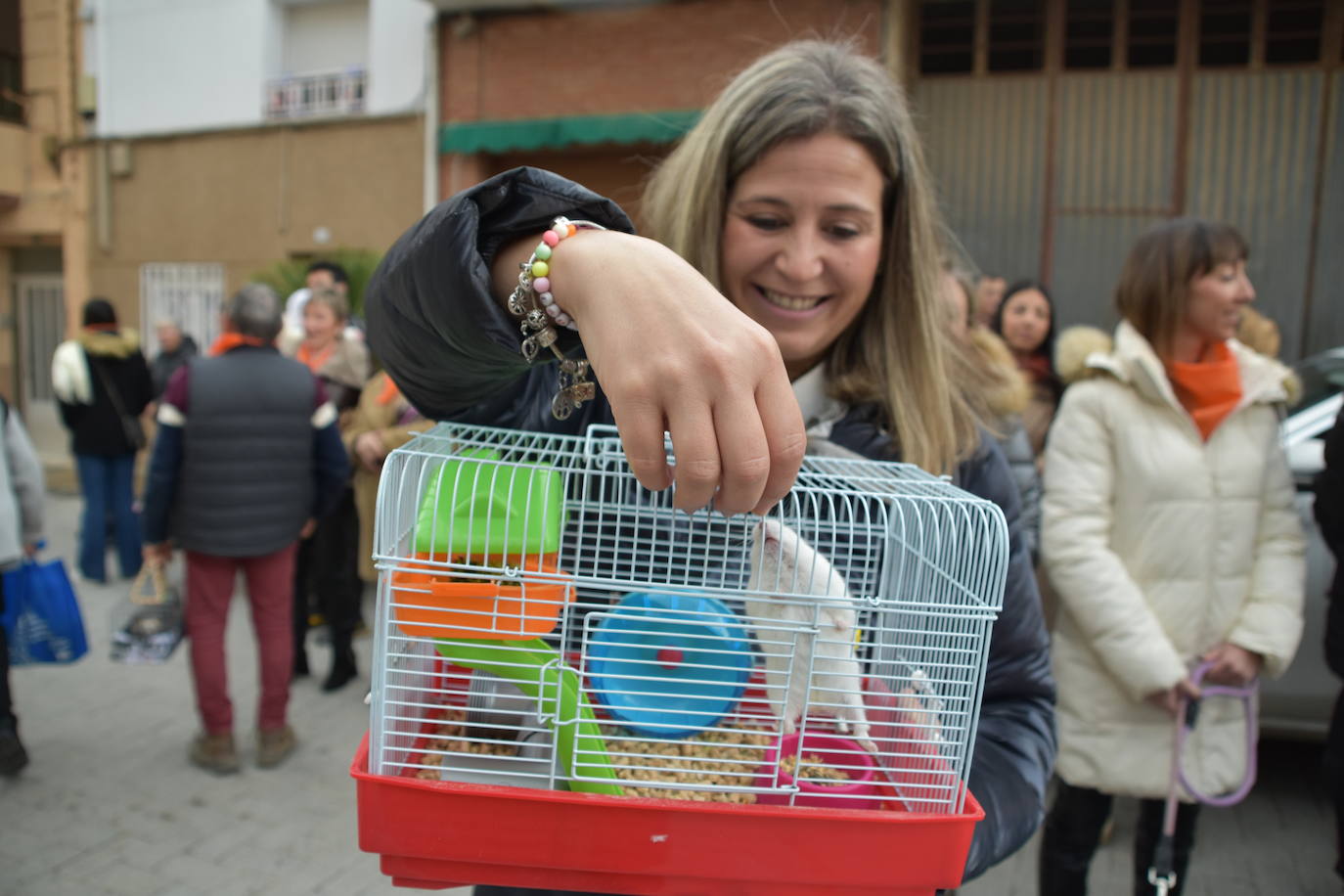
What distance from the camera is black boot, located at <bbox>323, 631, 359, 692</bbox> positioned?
4.58 m

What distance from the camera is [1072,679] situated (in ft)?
8.59

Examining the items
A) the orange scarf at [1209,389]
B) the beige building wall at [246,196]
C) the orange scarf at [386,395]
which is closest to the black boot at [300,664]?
the orange scarf at [386,395]

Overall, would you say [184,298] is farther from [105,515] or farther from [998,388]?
[998,388]

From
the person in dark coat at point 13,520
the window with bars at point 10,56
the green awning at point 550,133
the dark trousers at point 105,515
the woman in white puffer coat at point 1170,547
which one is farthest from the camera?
the window with bars at point 10,56

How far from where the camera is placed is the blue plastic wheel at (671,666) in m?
1.02

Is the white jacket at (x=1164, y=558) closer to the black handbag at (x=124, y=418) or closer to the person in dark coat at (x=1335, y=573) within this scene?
the person in dark coat at (x=1335, y=573)

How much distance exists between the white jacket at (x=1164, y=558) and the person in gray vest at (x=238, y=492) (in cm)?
292

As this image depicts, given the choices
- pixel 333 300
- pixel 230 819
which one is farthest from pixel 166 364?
pixel 230 819

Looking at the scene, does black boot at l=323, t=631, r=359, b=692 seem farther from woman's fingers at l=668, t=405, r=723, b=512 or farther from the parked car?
woman's fingers at l=668, t=405, r=723, b=512

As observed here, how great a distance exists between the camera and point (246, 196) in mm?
10359

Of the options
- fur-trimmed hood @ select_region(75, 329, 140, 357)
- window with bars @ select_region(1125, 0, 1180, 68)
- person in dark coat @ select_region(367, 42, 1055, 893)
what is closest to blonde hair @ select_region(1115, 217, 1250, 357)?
person in dark coat @ select_region(367, 42, 1055, 893)

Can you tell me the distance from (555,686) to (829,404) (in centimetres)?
70

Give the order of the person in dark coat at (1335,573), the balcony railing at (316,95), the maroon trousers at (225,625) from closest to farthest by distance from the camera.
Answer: the person in dark coat at (1335,573)
the maroon trousers at (225,625)
the balcony railing at (316,95)

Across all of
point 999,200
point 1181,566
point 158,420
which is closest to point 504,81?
point 999,200
